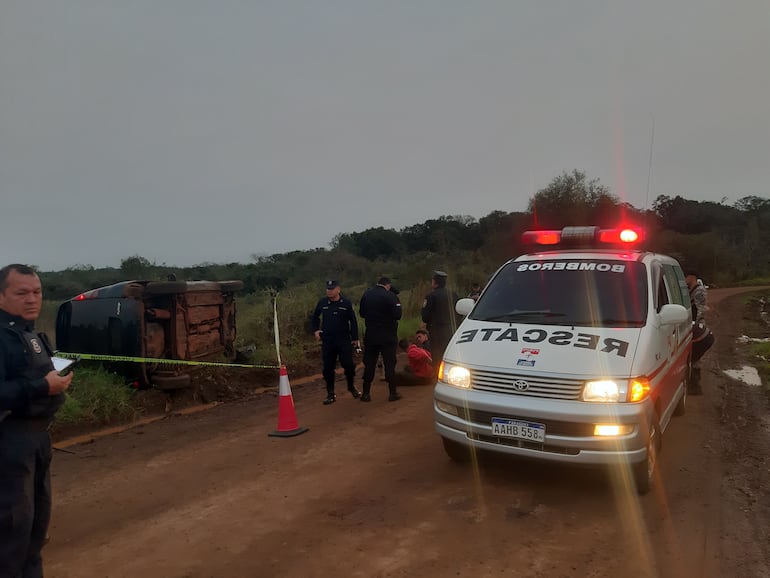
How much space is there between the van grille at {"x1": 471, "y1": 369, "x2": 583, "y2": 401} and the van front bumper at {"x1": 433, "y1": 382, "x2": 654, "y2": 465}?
44 mm

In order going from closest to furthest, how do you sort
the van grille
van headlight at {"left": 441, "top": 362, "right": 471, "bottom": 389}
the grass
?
the van grille < van headlight at {"left": 441, "top": 362, "right": 471, "bottom": 389} < the grass

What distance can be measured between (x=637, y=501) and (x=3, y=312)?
465cm

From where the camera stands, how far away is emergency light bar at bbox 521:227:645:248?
6.27 m

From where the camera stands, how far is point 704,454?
18.5 ft

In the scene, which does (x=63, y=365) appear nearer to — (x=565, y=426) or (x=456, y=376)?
(x=456, y=376)

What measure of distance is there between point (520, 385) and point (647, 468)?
4.08ft

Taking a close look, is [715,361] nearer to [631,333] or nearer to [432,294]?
[432,294]

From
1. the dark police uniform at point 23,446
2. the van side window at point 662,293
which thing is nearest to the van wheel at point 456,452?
the van side window at point 662,293

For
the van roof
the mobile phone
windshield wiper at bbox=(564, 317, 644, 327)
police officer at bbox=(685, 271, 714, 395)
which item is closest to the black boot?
the van roof

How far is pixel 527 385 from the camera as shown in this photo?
14.4ft

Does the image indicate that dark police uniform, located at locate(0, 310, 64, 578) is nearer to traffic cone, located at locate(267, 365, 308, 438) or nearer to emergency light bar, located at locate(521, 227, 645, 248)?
traffic cone, located at locate(267, 365, 308, 438)

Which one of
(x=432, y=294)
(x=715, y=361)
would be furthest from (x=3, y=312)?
(x=715, y=361)

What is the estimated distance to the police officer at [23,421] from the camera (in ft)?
9.04

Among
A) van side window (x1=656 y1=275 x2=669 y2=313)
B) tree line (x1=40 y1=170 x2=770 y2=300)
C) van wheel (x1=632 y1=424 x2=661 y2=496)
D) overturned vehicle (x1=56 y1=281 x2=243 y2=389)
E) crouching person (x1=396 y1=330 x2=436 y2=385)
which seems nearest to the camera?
van wheel (x1=632 y1=424 x2=661 y2=496)
